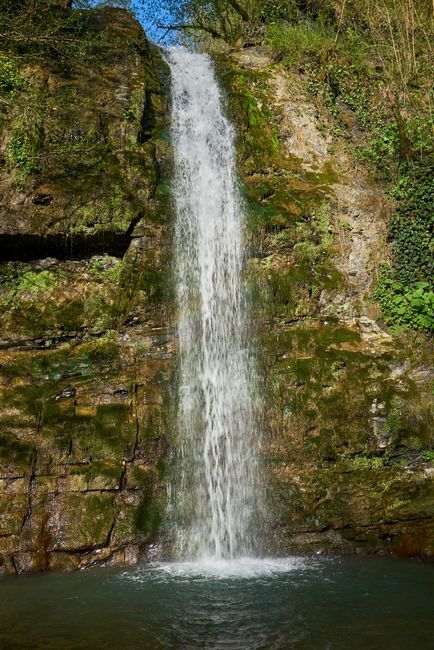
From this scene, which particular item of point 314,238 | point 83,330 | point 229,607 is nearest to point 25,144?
point 83,330

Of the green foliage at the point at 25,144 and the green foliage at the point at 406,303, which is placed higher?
the green foliage at the point at 25,144

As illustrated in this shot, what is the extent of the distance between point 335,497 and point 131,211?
5049mm

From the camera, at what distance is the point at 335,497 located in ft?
22.6

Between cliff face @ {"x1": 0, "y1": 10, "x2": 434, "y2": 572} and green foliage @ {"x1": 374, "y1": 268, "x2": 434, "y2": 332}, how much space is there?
19cm

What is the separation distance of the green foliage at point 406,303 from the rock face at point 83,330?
335 cm

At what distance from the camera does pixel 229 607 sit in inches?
182

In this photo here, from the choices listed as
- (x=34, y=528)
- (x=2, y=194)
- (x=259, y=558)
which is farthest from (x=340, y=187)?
(x=34, y=528)

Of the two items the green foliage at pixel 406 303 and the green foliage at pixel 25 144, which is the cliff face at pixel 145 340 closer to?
the green foliage at pixel 25 144

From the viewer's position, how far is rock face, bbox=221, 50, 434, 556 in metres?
6.83

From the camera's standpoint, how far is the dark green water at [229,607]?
3898 millimetres

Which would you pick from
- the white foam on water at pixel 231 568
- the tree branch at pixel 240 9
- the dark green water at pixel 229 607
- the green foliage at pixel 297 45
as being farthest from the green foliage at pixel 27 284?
the tree branch at pixel 240 9

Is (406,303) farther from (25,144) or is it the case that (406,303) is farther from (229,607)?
(25,144)

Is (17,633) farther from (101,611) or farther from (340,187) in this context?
(340,187)

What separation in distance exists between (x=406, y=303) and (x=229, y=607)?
5.17 m
